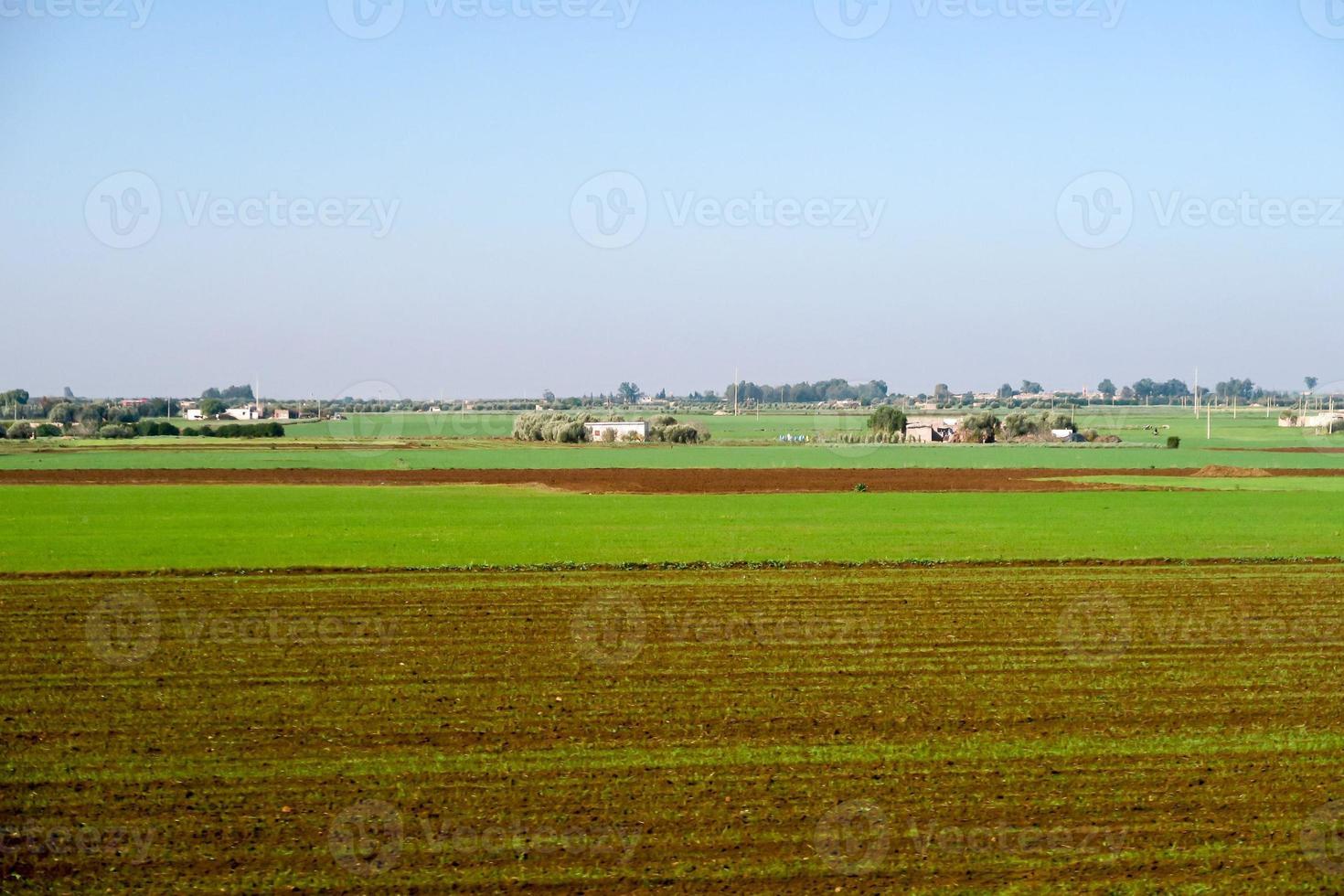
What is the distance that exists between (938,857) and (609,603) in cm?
1283

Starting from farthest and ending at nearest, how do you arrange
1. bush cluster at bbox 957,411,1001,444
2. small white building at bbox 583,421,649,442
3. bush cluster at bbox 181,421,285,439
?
bush cluster at bbox 957,411,1001,444 < bush cluster at bbox 181,421,285,439 < small white building at bbox 583,421,649,442

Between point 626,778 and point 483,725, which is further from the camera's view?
point 483,725

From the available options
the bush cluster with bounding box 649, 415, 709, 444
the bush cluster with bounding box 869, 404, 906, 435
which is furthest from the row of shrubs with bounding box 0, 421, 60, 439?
the bush cluster with bounding box 869, 404, 906, 435

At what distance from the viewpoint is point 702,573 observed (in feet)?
85.4

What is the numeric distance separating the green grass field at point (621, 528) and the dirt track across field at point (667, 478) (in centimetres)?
519

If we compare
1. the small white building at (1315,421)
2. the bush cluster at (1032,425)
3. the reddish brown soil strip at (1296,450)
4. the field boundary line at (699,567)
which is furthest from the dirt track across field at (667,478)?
the small white building at (1315,421)

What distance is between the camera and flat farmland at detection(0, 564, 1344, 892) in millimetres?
9422

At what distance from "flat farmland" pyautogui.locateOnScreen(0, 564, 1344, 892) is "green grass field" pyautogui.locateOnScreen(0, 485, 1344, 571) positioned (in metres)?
7.10

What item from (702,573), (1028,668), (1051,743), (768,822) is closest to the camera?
(768,822)

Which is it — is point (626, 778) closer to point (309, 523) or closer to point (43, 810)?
point (43, 810)

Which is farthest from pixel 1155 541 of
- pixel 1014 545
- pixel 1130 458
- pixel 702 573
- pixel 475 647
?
pixel 1130 458

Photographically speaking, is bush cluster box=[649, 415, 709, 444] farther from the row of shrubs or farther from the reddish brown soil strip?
the row of shrubs

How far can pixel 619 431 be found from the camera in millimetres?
120000

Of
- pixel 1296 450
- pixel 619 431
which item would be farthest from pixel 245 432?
pixel 1296 450
